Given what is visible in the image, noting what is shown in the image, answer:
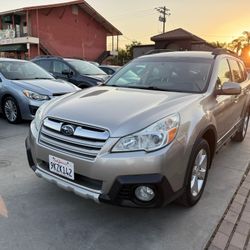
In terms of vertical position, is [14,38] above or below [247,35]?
below

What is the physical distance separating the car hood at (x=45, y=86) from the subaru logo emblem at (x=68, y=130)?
3.81 m

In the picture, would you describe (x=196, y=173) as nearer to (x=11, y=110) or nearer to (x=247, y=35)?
(x=11, y=110)

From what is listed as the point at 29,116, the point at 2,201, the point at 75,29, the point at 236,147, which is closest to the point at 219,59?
the point at 236,147

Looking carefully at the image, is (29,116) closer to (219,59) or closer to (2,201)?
(2,201)

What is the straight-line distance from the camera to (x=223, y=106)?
3797mm

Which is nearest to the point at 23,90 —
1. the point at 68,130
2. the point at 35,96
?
the point at 35,96

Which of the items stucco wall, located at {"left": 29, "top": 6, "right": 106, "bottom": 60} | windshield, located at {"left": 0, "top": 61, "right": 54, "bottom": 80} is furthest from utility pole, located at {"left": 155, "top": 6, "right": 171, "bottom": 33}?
windshield, located at {"left": 0, "top": 61, "right": 54, "bottom": 80}

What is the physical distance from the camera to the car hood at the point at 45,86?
6.45 meters

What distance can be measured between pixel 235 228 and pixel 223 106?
152 cm

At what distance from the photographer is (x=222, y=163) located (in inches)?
182

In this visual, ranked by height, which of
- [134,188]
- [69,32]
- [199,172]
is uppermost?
[69,32]

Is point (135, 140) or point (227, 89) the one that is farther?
point (227, 89)

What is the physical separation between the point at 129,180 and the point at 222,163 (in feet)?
A: 8.56

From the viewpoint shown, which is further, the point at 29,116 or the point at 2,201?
the point at 29,116
